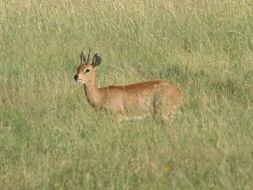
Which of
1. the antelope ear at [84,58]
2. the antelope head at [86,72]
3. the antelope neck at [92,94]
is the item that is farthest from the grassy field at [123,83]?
the antelope ear at [84,58]

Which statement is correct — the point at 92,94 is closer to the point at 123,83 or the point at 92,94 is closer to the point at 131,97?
the point at 131,97

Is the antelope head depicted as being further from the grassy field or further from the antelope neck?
the grassy field

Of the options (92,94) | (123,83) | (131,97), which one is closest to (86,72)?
(92,94)

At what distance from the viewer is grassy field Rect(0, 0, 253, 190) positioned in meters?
5.13

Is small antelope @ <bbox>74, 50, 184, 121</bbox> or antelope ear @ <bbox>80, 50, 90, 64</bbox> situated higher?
antelope ear @ <bbox>80, 50, 90, 64</bbox>

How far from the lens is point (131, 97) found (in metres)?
7.14

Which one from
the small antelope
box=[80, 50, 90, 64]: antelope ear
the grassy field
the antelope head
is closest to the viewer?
the grassy field

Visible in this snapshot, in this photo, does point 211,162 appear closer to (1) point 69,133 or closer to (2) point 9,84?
(1) point 69,133

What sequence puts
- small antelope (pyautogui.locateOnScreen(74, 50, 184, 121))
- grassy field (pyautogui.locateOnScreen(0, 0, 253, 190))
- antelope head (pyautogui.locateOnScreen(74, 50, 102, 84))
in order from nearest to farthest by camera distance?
grassy field (pyautogui.locateOnScreen(0, 0, 253, 190)), small antelope (pyautogui.locateOnScreen(74, 50, 184, 121)), antelope head (pyautogui.locateOnScreen(74, 50, 102, 84))

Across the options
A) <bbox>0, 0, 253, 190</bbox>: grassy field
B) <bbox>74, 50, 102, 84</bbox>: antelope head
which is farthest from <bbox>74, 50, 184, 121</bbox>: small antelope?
<bbox>0, 0, 253, 190</bbox>: grassy field

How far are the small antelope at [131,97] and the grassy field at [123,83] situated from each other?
0.13 m

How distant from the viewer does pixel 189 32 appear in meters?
10.1

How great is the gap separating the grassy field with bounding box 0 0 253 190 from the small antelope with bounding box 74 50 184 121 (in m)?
0.13

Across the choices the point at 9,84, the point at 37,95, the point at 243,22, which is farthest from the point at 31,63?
the point at 243,22
